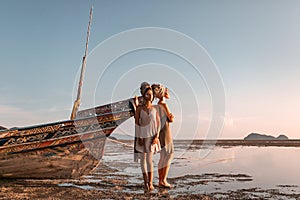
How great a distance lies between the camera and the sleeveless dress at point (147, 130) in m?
6.39

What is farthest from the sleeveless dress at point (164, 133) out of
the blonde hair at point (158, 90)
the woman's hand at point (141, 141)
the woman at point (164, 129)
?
the woman's hand at point (141, 141)

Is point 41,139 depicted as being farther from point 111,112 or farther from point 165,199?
point 165,199

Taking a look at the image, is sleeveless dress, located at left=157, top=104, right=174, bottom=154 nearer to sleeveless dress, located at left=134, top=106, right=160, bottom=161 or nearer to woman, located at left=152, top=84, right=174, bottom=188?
woman, located at left=152, top=84, right=174, bottom=188

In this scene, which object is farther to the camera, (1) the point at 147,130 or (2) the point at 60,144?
(2) the point at 60,144

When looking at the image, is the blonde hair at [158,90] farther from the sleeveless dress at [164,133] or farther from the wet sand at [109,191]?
the wet sand at [109,191]

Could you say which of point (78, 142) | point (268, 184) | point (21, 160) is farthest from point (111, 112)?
point (268, 184)

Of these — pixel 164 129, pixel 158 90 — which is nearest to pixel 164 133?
pixel 164 129

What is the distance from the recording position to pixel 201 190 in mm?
6668

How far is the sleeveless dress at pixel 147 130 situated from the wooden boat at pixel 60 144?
0.94 metres

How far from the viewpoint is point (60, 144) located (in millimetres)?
7477

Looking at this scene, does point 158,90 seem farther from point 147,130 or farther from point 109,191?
point 109,191

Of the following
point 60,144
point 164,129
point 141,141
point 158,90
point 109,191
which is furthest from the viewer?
point 60,144

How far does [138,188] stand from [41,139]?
8.93 feet

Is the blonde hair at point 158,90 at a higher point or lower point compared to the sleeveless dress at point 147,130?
higher
